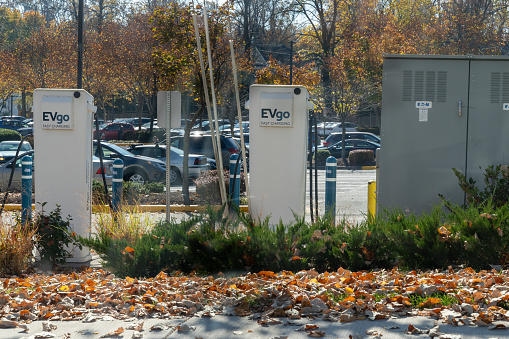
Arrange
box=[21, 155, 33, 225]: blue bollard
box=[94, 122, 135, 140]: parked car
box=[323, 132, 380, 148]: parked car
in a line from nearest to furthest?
box=[21, 155, 33, 225]: blue bollard < box=[323, 132, 380, 148]: parked car < box=[94, 122, 135, 140]: parked car

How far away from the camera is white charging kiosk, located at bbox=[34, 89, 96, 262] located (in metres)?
8.21

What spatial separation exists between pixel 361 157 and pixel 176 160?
1329 centimetres

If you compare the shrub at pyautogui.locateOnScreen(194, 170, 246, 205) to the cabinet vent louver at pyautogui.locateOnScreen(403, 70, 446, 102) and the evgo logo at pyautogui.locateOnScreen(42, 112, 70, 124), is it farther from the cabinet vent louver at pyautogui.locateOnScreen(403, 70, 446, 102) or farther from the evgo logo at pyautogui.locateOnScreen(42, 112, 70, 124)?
the cabinet vent louver at pyautogui.locateOnScreen(403, 70, 446, 102)

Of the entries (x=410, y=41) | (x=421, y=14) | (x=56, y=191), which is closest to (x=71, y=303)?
(x=56, y=191)

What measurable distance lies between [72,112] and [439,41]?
31.7 m

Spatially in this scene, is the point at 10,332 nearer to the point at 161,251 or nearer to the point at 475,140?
the point at 161,251

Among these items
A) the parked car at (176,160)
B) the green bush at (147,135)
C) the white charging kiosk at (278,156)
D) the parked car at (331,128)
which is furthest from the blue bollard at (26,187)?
the parked car at (331,128)

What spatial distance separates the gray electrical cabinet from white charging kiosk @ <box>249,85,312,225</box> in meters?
1.16

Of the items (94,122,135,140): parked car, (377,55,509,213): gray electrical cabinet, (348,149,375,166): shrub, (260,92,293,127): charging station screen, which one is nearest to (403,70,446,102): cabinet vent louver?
(377,55,509,213): gray electrical cabinet

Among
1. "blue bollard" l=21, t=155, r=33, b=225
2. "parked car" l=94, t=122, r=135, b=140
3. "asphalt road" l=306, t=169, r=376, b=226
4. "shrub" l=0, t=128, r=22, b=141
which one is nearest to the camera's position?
"blue bollard" l=21, t=155, r=33, b=225

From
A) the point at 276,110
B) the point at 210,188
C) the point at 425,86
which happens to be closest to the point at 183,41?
the point at 210,188

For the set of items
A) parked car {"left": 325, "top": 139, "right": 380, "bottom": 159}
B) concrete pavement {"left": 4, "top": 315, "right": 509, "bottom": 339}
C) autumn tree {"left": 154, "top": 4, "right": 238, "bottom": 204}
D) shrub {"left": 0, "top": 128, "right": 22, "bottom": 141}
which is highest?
autumn tree {"left": 154, "top": 4, "right": 238, "bottom": 204}

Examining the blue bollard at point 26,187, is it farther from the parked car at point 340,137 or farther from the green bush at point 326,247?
the parked car at point 340,137

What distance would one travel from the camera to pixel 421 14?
4422cm
